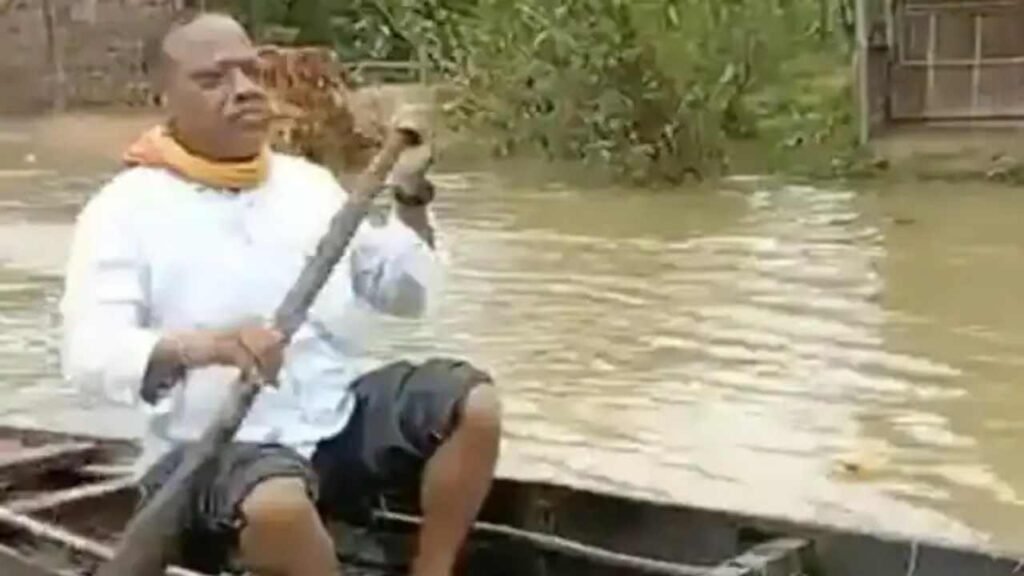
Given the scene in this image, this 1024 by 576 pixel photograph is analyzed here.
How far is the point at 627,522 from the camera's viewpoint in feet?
14.4

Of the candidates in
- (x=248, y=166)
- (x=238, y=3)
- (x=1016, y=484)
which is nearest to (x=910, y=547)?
(x=248, y=166)

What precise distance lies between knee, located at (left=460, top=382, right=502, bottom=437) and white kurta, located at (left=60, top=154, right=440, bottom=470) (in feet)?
0.68

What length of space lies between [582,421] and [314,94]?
9403 mm

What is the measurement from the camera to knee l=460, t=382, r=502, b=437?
12.6 feet

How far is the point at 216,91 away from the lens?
3.69 m

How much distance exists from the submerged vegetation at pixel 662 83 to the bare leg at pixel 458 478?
11.4 metres

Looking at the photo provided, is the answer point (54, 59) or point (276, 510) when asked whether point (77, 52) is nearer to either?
point (54, 59)

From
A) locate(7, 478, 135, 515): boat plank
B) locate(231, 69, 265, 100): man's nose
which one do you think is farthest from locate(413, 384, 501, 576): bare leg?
locate(7, 478, 135, 515): boat plank

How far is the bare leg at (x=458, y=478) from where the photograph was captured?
12.6ft

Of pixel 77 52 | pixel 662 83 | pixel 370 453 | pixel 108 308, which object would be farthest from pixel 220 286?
pixel 77 52

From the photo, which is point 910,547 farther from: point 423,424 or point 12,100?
point 12,100

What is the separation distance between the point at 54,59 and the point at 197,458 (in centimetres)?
2165

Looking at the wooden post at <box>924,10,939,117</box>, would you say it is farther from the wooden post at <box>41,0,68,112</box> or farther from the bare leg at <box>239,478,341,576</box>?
the bare leg at <box>239,478,341,576</box>

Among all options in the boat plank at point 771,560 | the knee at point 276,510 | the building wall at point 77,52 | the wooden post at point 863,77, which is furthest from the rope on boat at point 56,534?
the building wall at point 77,52
